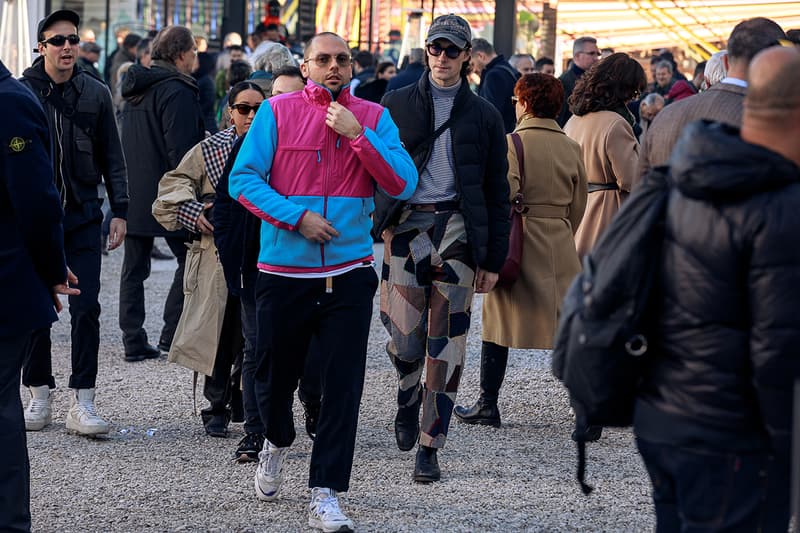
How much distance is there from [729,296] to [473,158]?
309 centimetres

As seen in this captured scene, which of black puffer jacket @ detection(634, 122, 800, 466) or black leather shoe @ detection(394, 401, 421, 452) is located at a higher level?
black puffer jacket @ detection(634, 122, 800, 466)

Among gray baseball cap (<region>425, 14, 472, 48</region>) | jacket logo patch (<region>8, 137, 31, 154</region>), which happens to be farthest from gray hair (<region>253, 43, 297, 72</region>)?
jacket logo patch (<region>8, 137, 31, 154</region>)

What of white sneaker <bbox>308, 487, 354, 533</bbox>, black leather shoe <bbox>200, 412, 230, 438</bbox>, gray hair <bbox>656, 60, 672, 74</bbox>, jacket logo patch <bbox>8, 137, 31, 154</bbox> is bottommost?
black leather shoe <bbox>200, 412, 230, 438</bbox>

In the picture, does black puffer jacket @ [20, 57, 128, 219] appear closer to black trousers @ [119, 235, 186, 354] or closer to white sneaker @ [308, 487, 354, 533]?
black trousers @ [119, 235, 186, 354]

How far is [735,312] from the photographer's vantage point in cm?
318

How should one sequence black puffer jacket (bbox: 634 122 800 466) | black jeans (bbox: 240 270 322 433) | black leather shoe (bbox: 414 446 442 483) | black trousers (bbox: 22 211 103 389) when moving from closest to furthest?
black puffer jacket (bbox: 634 122 800 466)
black jeans (bbox: 240 270 322 433)
black leather shoe (bbox: 414 446 442 483)
black trousers (bbox: 22 211 103 389)

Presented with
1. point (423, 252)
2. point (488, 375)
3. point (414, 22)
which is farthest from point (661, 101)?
point (414, 22)

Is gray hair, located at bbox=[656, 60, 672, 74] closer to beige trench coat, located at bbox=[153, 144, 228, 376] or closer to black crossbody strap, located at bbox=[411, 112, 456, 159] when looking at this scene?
beige trench coat, located at bbox=[153, 144, 228, 376]

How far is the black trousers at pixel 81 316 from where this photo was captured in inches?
267

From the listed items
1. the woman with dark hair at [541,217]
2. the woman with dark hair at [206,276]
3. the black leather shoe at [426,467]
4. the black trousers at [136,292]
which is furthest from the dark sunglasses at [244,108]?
the black trousers at [136,292]

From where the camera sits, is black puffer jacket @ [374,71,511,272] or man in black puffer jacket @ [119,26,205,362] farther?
man in black puffer jacket @ [119,26,205,362]

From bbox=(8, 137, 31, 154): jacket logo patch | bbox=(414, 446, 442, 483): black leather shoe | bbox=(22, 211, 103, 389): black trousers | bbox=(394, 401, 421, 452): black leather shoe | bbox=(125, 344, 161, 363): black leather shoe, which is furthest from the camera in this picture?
bbox=(125, 344, 161, 363): black leather shoe

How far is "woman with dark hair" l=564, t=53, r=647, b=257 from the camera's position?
7207 millimetres

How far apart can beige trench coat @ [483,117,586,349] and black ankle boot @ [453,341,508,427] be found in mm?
164
